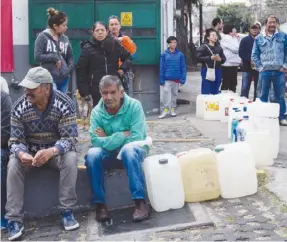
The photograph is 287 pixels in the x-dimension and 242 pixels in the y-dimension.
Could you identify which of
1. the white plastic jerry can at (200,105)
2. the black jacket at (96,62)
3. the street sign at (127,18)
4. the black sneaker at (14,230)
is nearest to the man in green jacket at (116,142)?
the black sneaker at (14,230)

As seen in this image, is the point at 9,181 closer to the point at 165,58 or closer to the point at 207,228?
the point at 207,228

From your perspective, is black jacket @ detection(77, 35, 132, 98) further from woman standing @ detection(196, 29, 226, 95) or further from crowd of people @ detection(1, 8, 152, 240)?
woman standing @ detection(196, 29, 226, 95)

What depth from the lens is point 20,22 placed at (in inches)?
415

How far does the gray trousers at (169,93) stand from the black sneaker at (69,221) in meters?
5.84

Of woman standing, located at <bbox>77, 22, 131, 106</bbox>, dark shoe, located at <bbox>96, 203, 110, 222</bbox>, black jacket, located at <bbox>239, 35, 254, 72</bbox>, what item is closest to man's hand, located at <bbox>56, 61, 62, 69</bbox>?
woman standing, located at <bbox>77, 22, 131, 106</bbox>

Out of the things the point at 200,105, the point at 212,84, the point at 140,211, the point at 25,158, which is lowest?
the point at 140,211

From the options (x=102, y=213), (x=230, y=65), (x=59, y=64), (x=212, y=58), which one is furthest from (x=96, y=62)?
(x=230, y=65)

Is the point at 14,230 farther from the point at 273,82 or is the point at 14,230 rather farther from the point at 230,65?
the point at 230,65

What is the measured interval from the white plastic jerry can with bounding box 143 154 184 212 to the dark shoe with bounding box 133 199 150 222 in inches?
5.7

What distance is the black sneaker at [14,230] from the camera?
189 inches

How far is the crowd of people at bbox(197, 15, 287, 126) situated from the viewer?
28.7ft

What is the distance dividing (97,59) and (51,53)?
0.81 metres

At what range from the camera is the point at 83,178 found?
18.1ft

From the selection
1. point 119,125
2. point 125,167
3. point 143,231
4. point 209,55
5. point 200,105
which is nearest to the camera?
point 143,231
